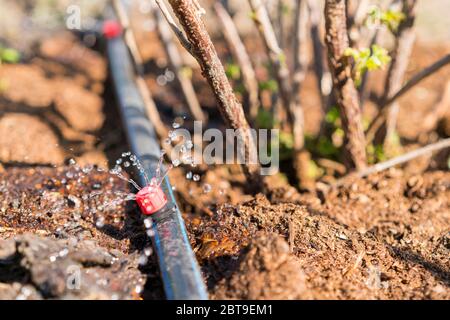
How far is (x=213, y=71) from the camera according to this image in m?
1.85

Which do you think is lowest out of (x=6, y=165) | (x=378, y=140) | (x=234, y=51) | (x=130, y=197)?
(x=130, y=197)

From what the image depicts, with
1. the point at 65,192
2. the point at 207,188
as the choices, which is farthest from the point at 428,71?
the point at 65,192

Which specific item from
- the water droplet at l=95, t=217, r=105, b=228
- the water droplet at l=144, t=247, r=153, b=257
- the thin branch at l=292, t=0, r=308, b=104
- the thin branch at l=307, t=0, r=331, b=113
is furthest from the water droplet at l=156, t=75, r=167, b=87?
the water droplet at l=144, t=247, r=153, b=257

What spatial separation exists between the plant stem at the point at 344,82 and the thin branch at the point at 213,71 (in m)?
0.45

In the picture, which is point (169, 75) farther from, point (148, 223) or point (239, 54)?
point (148, 223)

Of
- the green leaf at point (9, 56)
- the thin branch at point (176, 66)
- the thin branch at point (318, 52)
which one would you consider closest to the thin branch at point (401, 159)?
the thin branch at point (318, 52)

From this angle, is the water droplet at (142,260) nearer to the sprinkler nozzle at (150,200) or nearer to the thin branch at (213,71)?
the sprinkler nozzle at (150,200)

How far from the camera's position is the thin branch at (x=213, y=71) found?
1701 millimetres

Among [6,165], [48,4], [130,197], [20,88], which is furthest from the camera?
[48,4]

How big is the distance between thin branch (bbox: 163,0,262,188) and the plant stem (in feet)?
1.47
